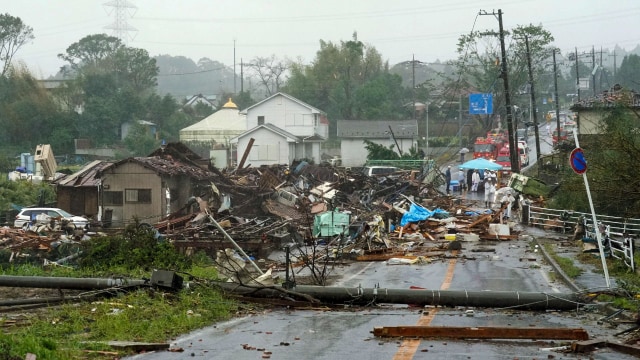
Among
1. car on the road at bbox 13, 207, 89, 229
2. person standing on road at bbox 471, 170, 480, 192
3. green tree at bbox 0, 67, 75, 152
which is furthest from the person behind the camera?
green tree at bbox 0, 67, 75, 152

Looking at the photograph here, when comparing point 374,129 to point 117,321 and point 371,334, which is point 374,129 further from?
point 371,334

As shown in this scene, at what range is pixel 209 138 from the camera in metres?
90.1

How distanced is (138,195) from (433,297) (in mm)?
28488

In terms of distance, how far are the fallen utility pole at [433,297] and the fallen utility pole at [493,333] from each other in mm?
3392

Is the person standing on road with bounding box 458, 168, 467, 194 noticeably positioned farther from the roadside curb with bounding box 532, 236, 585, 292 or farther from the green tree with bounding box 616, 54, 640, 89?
the green tree with bounding box 616, 54, 640, 89

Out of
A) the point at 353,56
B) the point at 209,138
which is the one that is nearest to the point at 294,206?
the point at 209,138

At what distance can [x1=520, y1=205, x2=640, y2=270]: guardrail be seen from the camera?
21.9 metres

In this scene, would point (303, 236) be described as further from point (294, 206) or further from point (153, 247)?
point (153, 247)

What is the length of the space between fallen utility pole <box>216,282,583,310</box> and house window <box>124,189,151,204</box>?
2630 cm

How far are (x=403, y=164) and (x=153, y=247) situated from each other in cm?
4763

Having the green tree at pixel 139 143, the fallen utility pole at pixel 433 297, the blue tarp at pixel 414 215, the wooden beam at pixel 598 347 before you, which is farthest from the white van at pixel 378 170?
the wooden beam at pixel 598 347

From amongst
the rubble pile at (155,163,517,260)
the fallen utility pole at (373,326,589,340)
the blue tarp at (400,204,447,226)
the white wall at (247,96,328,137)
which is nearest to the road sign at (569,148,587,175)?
the fallen utility pole at (373,326,589,340)

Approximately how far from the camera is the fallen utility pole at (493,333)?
38.3 ft

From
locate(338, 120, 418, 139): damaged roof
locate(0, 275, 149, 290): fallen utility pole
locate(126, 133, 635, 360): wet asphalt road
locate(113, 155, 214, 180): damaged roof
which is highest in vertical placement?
locate(338, 120, 418, 139): damaged roof
